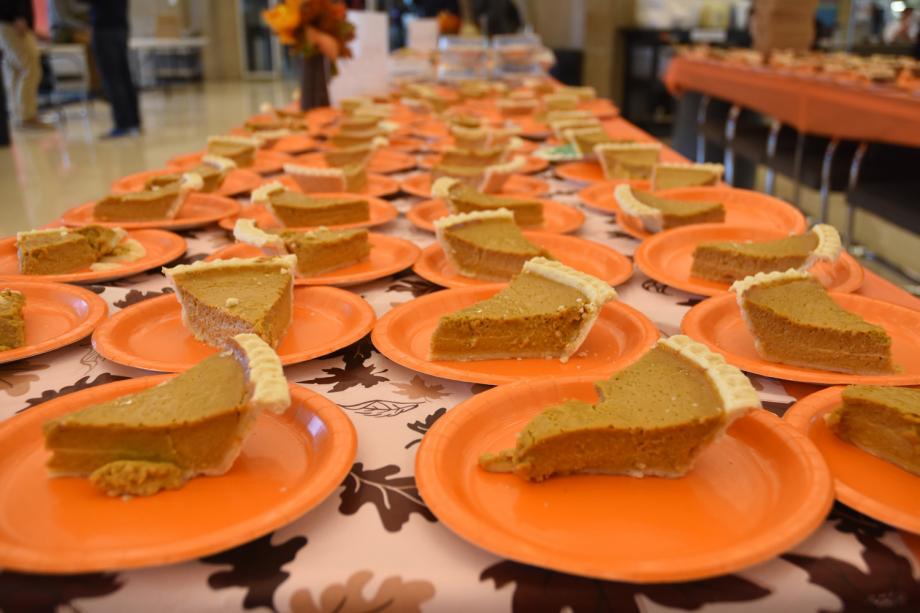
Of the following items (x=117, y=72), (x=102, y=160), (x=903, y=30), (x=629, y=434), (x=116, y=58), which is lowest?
(x=102, y=160)

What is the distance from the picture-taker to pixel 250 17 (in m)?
18.7

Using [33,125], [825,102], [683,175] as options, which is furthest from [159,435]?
[33,125]

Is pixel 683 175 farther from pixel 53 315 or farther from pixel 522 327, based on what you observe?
pixel 53 315

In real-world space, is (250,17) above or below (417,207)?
above

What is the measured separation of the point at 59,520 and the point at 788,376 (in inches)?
43.1

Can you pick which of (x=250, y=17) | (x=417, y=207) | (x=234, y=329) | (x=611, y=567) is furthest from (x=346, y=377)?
(x=250, y=17)

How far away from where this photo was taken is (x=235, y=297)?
1438mm

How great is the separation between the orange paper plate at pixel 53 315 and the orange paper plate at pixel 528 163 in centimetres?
167

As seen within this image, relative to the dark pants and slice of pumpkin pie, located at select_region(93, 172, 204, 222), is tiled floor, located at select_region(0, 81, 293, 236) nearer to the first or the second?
the dark pants

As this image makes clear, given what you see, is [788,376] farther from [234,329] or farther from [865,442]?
[234,329]

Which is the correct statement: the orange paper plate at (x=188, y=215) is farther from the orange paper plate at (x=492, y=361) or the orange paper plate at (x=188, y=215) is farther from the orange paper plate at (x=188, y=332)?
the orange paper plate at (x=492, y=361)

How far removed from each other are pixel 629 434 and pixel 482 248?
2.84ft

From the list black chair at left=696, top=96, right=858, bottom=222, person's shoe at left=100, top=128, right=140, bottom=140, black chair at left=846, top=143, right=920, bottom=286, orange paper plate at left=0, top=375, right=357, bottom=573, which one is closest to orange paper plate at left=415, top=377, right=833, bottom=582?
orange paper plate at left=0, top=375, right=357, bottom=573

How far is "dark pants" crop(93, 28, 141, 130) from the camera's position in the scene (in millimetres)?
8484
